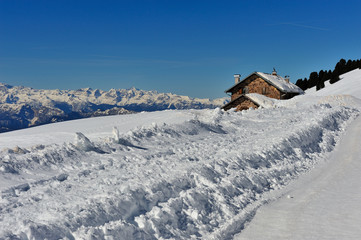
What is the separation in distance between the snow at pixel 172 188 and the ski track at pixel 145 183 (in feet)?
0.09

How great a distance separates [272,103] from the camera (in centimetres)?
4366

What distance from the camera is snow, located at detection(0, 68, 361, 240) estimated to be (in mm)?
7254

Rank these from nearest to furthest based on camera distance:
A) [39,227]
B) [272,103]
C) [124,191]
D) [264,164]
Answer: [39,227] → [124,191] → [264,164] → [272,103]

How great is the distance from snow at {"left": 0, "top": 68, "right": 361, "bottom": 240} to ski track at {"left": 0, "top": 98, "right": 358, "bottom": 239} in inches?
1.1

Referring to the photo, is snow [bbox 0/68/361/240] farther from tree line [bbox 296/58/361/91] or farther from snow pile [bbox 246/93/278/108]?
tree line [bbox 296/58/361/91]

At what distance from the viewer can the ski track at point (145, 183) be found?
705cm

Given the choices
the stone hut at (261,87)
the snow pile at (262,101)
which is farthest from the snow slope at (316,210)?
the stone hut at (261,87)

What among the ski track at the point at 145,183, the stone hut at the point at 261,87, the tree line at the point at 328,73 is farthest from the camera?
the tree line at the point at 328,73

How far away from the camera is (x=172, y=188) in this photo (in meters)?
9.20

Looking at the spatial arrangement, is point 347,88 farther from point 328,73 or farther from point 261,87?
point 328,73

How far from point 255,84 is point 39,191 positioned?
47.1m

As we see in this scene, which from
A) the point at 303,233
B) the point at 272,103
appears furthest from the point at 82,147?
the point at 272,103

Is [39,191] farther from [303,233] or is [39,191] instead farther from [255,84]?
[255,84]

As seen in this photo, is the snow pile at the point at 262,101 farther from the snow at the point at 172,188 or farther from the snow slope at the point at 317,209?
the snow slope at the point at 317,209
